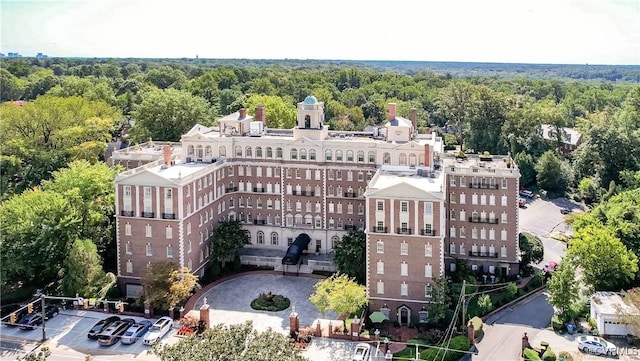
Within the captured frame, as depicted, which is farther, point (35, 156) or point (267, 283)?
point (35, 156)

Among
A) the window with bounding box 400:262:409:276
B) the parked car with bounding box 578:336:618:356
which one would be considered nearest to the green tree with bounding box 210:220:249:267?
the window with bounding box 400:262:409:276

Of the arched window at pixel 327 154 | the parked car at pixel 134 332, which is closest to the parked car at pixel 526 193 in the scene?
the arched window at pixel 327 154

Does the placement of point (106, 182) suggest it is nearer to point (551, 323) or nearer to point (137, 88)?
point (551, 323)

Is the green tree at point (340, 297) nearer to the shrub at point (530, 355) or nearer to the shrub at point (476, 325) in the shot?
the shrub at point (476, 325)

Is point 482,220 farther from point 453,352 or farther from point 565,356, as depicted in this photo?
point 453,352

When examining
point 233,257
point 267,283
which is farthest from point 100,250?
point 267,283

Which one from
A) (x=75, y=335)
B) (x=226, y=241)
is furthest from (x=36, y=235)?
(x=226, y=241)
